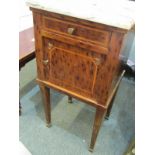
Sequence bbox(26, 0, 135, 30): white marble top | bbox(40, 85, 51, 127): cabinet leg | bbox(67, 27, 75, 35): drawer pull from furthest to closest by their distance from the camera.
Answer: bbox(40, 85, 51, 127): cabinet leg → bbox(67, 27, 75, 35): drawer pull → bbox(26, 0, 135, 30): white marble top

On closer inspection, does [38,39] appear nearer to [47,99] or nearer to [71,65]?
[71,65]

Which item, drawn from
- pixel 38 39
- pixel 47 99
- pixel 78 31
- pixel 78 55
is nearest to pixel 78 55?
pixel 78 55

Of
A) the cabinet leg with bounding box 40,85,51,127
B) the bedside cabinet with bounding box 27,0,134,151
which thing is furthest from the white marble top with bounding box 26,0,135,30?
the cabinet leg with bounding box 40,85,51,127

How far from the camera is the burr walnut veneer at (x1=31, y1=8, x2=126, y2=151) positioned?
0.74 m

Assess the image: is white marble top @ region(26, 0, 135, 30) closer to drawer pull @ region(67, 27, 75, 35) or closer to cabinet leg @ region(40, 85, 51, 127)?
drawer pull @ region(67, 27, 75, 35)

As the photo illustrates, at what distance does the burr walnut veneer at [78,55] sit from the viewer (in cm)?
74

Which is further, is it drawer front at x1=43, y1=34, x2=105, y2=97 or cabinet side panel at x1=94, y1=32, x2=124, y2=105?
drawer front at x1=43, y1=34, x2=105, y2=97

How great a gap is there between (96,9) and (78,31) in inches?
4.5

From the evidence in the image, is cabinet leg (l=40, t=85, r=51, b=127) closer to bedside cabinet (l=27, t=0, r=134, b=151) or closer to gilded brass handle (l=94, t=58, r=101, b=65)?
bedside cabinet (l=27, t=0, r=134, b=151)

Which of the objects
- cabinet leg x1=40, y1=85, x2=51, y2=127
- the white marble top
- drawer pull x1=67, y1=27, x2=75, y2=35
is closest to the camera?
the white marble top

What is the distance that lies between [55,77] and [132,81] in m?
1.13

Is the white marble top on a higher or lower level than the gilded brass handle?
higher

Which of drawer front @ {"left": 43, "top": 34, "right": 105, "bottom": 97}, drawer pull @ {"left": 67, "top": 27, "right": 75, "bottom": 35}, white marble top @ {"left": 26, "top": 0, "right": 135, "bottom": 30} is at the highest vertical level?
white marble top @ {"left": 26, "top": 0, "right": 135, "bottom": 30}
